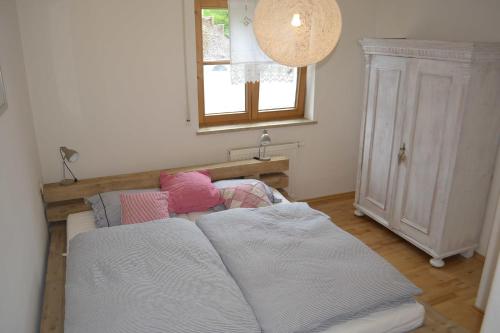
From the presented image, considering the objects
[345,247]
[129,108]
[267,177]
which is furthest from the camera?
[267,177]

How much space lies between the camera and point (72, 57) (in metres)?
3.02

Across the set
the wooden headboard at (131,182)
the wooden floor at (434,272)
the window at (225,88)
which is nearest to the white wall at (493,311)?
the wooden floor at (434,272)

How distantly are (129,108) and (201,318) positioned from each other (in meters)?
2.04

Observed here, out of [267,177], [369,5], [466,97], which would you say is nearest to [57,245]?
[267,177]

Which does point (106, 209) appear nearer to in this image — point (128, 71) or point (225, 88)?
point (128, 71)

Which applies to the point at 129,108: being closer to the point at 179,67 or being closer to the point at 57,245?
the point at 179,67

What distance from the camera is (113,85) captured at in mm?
3191

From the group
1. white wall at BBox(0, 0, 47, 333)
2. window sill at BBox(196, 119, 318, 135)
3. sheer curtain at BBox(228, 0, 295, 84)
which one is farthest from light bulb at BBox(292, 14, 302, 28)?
window sill at BBox(196, 119, 318, 135)

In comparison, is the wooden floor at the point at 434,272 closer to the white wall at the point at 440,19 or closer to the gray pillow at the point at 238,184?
the gray pillow at the point at 238,184

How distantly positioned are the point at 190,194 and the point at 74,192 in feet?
2.97

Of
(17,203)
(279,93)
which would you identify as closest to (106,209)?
(17,203)

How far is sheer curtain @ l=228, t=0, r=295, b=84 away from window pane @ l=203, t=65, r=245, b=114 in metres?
0.12

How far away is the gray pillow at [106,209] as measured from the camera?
2857mm

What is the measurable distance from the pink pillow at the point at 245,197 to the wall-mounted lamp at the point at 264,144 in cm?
54
